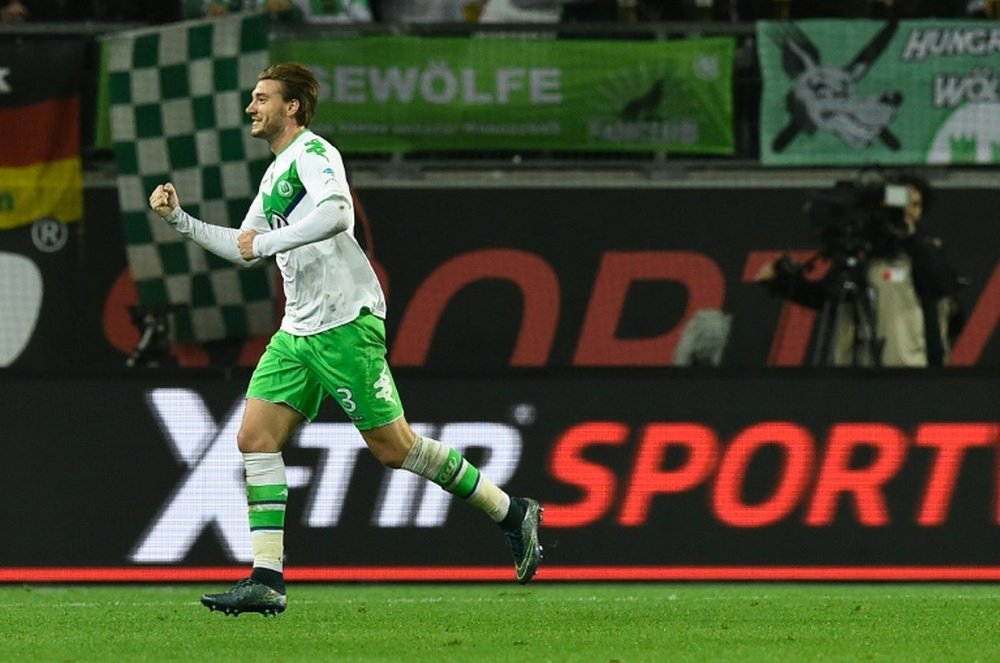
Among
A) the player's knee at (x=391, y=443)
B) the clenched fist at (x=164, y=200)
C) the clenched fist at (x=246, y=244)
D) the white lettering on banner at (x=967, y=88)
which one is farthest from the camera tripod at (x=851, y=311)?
the clenched fist at (x=164, y=200)

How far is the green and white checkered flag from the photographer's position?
41.3 ft

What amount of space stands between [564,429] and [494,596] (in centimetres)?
116

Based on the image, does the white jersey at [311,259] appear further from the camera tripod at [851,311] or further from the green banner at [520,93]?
the green banner at [520,93]

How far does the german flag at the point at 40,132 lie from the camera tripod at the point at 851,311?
4.48m

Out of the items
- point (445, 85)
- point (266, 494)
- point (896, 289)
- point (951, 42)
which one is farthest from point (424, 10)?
Result: point (266, 494)

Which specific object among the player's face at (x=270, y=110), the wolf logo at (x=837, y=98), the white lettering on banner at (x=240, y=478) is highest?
the player's face at (x=270, y=110)

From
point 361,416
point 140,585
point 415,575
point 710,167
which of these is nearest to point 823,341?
point 710,167

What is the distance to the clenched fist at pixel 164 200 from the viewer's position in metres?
7.09

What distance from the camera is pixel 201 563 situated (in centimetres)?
991

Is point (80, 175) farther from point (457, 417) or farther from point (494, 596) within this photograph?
point (494, 596)

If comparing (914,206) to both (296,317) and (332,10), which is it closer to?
(332,10)

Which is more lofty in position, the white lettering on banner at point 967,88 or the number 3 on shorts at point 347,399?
the number 3 on shorts at point 347,399

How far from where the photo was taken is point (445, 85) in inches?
507

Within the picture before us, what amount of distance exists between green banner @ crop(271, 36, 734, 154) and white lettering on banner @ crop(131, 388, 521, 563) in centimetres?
317
